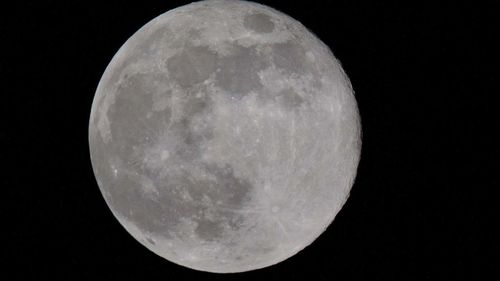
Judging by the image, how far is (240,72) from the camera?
4.53m

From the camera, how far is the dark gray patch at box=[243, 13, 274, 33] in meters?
4.77

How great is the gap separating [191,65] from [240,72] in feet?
1.13

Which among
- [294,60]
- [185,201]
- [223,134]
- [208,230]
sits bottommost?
[208,230]

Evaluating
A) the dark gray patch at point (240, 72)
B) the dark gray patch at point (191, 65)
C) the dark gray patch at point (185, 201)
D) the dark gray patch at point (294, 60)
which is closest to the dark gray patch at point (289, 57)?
the dark gray patch at point (294, 60)

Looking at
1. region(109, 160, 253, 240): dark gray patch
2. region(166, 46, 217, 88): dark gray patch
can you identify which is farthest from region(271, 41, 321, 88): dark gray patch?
region(109, 160, 253, 240): dark gray patch

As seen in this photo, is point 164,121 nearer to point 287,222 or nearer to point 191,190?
point 191,190

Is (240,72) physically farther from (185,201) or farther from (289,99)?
(185,201)

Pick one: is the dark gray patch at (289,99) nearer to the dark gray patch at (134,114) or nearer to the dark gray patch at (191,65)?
the dark gray patch at (191,65)

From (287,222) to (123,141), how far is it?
4.32 feet

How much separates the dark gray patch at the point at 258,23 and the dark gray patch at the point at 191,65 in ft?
1.30

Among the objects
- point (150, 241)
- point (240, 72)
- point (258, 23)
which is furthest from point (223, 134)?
point (150, 241)

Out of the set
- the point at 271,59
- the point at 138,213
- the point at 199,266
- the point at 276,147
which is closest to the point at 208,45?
the point at 271,59

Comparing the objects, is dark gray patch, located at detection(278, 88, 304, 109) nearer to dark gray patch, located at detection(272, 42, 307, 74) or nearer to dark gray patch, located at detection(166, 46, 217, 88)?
dark gray patch, located at detection(272, 42, 307, 74)

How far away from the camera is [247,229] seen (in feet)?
15.5
